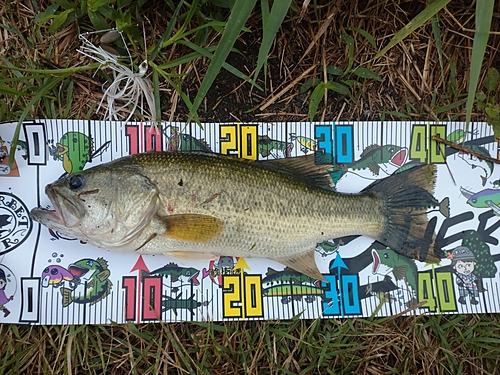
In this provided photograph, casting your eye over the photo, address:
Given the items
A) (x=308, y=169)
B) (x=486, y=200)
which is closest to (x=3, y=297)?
(x=308, y=169)

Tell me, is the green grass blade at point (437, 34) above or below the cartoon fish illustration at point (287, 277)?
above

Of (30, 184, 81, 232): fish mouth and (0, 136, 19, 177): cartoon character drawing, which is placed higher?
(0, 136, 19, 177): cartoon character drawing

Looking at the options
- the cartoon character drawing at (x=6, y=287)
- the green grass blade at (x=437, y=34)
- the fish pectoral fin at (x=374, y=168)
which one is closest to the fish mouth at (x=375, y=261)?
the fish pectoral fin at (x=374, y=168)

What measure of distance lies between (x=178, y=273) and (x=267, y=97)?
1.49 metres

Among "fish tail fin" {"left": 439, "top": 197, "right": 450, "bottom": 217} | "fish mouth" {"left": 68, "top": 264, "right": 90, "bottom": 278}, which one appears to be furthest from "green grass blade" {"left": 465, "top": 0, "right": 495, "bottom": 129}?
"fish mouth" {"left": 68, "top": 264, "right": 90, "bottom": 278}

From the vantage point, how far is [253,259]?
276 cm

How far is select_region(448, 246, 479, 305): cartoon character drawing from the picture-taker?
9.19ft

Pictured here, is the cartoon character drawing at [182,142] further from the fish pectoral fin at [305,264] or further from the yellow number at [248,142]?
the fish pectoral fin at [305,264]

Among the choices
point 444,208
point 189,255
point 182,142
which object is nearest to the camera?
point 189,255

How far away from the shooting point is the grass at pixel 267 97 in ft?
8.63

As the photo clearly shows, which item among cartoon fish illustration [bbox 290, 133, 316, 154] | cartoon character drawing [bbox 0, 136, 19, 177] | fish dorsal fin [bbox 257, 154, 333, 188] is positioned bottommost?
fish dorsal fin [bbox 257, 154, 333, 188]

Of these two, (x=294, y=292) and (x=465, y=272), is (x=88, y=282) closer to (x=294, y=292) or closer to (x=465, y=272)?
(x=294, y=292)


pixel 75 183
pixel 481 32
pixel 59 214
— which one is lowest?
pixel 59 214

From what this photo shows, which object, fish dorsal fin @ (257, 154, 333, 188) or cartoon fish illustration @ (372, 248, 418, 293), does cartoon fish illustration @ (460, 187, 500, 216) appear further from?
fish dorsal fin @ (257, 154, 333, 188)
